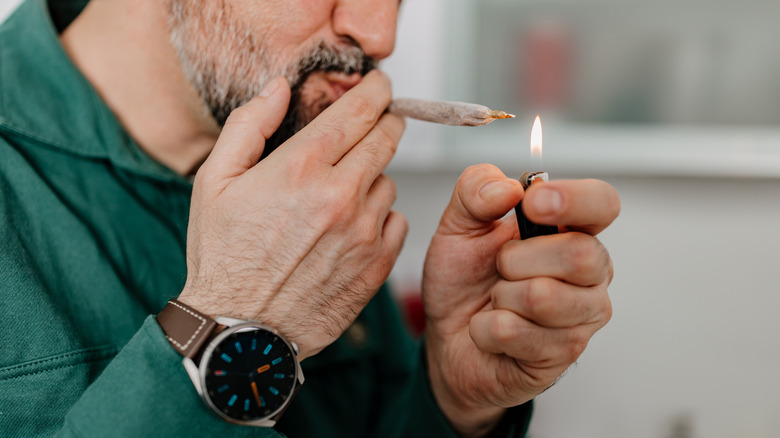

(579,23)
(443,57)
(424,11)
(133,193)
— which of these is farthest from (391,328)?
(579,23)

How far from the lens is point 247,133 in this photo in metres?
0.72

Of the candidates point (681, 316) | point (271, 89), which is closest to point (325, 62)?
point (271, 89)

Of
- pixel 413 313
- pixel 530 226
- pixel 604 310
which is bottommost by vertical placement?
pixel 413 313

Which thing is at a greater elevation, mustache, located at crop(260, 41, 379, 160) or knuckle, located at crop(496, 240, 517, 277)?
mustache, located at crop(260, 41, 379, 160)

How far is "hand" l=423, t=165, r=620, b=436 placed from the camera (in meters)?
0.56

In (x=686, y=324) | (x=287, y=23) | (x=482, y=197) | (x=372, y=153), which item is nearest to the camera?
(x=482, y=197)

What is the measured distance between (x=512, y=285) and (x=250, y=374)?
1.07 feet

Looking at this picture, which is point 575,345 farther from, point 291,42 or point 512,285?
point 291,42

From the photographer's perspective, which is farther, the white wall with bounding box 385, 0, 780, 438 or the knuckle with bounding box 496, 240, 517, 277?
the white wall with bounding box 385, 0, 780, 438

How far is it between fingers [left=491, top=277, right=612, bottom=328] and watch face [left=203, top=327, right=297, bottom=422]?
28 cm

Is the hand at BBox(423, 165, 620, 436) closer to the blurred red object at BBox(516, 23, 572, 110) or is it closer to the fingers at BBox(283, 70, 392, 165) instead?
the fingers at BBox(283, 70, 392, 165)

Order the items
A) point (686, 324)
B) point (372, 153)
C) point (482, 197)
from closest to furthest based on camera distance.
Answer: point (482, 197) → point (372, 153) → point (686, 324)

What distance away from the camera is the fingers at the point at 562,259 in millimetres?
570

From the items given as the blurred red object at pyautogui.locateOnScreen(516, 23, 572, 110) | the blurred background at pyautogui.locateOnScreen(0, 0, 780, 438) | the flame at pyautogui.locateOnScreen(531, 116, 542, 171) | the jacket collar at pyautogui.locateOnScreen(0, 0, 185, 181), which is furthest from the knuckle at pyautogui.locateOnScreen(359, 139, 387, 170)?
the blurred red object at pyautogui.locateOnScreen(516, 23, 572, 110)
